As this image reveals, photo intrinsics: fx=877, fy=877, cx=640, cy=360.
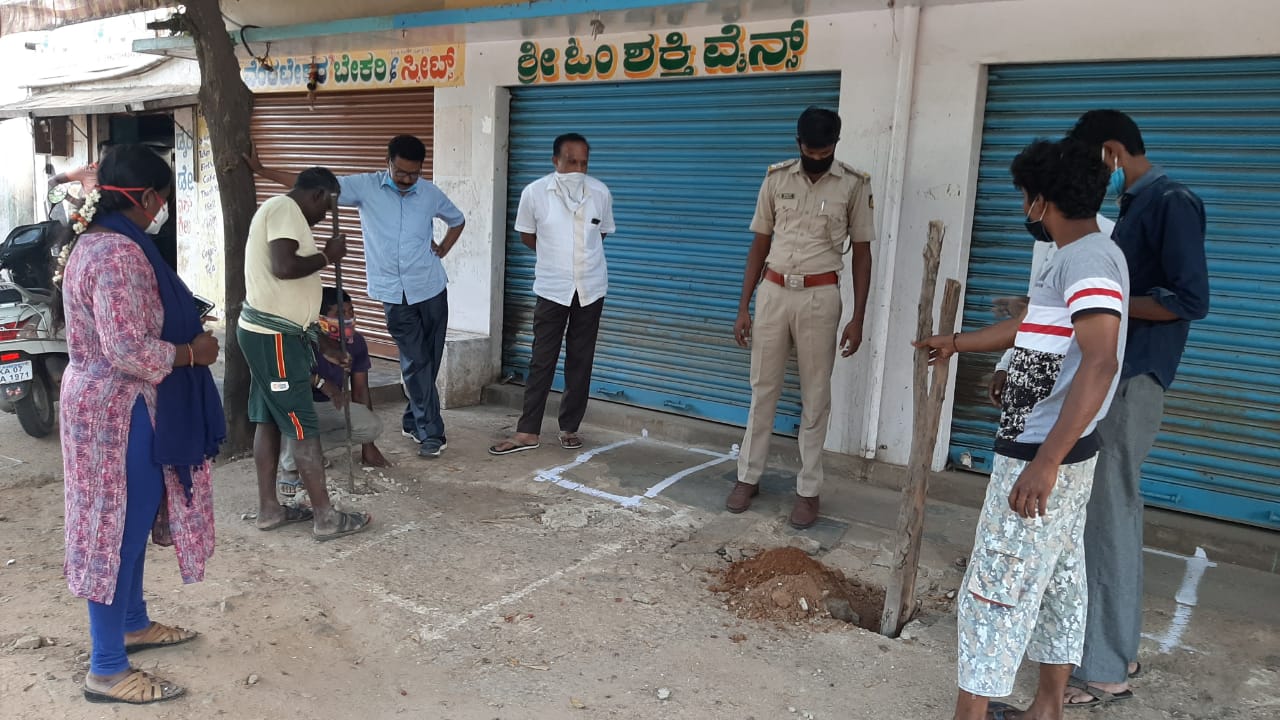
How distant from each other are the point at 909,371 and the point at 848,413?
0.48 meters

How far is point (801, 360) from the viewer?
15.2 ft

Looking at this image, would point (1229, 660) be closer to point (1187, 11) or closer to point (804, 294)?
point (804, 294)

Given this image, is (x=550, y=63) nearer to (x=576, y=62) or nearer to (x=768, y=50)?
(x=576, y=62)

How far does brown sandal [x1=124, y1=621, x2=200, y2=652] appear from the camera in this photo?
3.21 metres

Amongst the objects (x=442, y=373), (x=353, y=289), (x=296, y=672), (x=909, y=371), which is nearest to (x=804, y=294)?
(x=909, y=371)

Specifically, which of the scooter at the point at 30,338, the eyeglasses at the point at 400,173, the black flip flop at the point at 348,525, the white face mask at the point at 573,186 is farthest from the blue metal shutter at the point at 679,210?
the scooter at the point at 30,338

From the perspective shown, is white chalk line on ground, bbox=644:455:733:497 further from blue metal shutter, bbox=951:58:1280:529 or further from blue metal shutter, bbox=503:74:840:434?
blue metal shutter, bbox=951:58:1280:529

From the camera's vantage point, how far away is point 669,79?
20.3ft

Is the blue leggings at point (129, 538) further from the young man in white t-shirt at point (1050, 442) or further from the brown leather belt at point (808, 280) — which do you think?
the brown leather belt at point (808, 280)

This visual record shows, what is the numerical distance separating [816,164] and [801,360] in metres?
1.01

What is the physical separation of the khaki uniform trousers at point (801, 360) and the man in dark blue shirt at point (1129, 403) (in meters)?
1.70

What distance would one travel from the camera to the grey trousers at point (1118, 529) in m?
2.94

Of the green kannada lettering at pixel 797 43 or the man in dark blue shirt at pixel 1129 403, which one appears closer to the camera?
the man in dark blue shirt at pixel 1129 403

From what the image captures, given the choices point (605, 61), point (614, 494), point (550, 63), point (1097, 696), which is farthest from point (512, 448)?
point (1097, 696)
